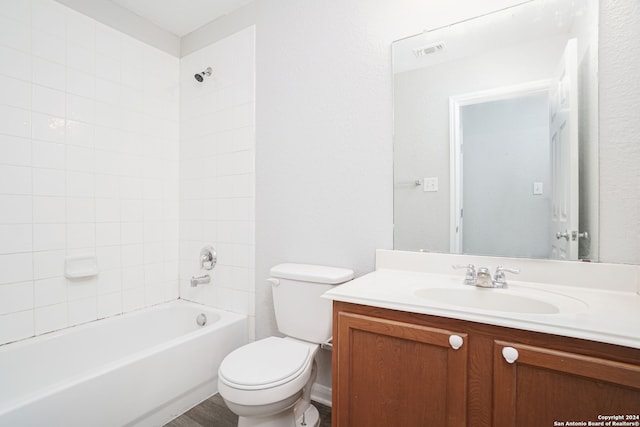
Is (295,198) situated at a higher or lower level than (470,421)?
higher

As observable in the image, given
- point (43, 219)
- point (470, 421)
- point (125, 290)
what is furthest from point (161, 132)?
point (470, 421)

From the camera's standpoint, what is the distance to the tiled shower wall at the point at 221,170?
2012 millimetres

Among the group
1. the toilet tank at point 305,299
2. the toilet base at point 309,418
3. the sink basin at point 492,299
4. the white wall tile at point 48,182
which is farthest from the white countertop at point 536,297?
the white wall tile at point 48,182

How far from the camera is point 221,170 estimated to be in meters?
2.14

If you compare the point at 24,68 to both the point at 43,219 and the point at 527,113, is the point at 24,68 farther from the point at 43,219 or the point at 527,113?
the point at 527,113

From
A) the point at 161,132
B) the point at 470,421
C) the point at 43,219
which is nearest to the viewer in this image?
the point at 470,421

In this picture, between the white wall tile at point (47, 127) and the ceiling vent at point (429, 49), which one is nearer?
the ceiling vent at point (429, 49)

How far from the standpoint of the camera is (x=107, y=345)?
6.12ft

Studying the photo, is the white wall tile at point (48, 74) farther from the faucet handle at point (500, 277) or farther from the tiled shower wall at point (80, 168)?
the faucet handle at point (500, 277)

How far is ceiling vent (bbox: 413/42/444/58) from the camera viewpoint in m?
1.38

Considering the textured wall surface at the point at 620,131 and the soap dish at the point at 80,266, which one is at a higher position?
the textured wall surface at the point at 620,131

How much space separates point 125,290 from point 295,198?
138 centimetres

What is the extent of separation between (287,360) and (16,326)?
4.93 ft

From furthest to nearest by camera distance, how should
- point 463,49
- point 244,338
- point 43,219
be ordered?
point 244,338, point 43,219, point 463,49
